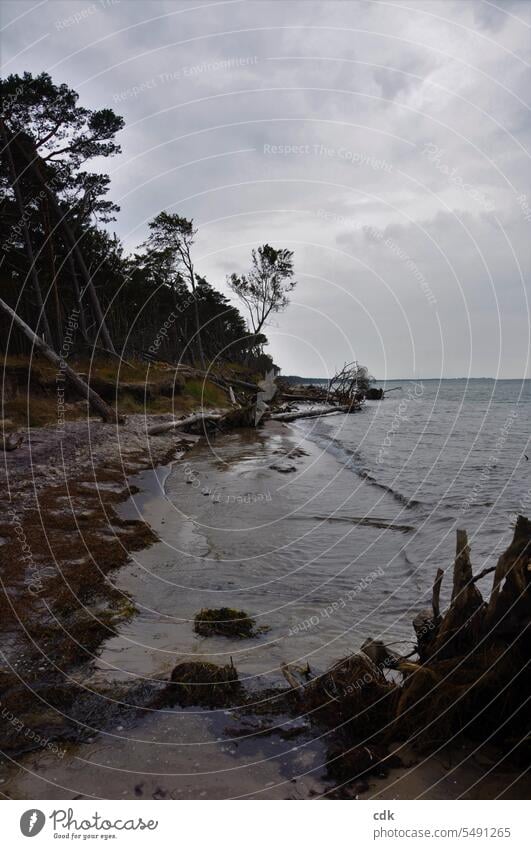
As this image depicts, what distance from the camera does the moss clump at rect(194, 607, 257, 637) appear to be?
5047 millimetres

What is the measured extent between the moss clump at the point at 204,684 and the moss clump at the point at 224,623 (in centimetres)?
84

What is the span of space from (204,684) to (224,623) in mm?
1197

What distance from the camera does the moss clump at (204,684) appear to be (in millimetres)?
3842

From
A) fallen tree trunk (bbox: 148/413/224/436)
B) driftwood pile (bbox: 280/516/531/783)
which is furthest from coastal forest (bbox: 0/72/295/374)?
driftwood pile (bbox: 280/516/531/783)

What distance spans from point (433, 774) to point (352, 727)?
0.60m

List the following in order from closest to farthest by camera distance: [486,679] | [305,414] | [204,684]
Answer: [486,679] < [204,684] < [305,414]

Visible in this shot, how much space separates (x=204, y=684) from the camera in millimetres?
3949

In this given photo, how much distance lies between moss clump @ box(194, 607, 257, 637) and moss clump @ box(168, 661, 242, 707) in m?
0.84

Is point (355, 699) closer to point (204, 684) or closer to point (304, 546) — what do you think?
point (204, 684)

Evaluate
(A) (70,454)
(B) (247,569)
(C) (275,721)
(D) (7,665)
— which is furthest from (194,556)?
(A) (70,454)

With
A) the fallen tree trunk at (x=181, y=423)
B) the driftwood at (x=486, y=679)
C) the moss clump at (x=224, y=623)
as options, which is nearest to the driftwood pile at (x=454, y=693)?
the driftwood at (x=486, y=679)

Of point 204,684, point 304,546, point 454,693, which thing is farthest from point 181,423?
point 454,693

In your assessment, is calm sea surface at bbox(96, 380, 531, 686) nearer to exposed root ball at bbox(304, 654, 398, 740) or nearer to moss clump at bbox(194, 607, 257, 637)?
moss clump at bbox(194, 607, 257, 637)

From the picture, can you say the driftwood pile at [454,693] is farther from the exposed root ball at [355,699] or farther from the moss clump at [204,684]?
the moss clump at [204,684]
